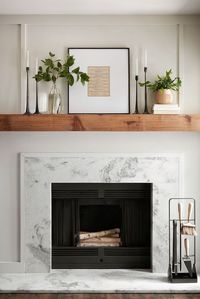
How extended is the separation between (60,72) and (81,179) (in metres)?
0.91

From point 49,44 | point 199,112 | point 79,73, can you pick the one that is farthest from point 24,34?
point 199,112

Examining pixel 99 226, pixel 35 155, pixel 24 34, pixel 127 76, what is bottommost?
pixel 99 226

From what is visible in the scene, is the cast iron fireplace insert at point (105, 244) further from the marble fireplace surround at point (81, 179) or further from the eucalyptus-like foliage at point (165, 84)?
the eucalyptus-like foliage at point (165, 84)

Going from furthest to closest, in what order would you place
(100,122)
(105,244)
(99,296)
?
(105,244), (100,122), (99,296)

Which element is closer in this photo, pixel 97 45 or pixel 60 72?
pixel 60 72

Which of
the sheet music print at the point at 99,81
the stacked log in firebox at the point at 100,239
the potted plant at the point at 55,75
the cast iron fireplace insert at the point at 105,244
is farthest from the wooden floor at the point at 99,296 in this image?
the sheet music print at the point at 99,81

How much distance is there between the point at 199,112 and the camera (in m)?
4.55

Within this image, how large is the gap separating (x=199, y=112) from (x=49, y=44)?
4.56ft

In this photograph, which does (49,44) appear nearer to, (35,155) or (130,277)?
(35,155)

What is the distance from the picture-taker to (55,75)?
14.9 feet

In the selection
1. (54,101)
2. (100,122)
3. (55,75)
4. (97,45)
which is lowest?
(100,122)

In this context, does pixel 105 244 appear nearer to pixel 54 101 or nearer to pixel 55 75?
pixel 54 101

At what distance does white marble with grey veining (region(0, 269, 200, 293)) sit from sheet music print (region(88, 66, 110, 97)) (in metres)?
1.51

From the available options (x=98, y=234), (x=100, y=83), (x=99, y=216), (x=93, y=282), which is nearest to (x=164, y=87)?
(x=100, y=83)
